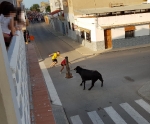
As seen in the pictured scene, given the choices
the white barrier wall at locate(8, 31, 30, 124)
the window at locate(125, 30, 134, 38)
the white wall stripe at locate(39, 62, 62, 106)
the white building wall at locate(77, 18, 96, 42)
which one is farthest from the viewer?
the window at locate(125, 30, 134, 38)

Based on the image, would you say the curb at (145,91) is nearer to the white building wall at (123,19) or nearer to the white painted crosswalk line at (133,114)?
the white painted crosswalk line at (133,114)

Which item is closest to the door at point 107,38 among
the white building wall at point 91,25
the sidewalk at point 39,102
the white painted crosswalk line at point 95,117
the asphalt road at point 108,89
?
the white building wall at point 91,25

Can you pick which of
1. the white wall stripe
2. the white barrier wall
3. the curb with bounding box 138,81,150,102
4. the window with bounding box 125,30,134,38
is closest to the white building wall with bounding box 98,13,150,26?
the window with bounding box 125,30,134,38

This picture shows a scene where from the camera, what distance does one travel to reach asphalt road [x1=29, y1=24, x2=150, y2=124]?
854cm

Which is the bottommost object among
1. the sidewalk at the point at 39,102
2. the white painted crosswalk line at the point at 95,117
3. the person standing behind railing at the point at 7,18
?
the white painted crosswalk line at the point at 95,117

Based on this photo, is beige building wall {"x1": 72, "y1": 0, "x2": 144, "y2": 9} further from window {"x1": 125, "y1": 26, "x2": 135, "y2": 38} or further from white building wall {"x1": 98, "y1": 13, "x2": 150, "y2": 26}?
window {"x1": 125, "y1": 26, "x2": 135, "y2": 38}

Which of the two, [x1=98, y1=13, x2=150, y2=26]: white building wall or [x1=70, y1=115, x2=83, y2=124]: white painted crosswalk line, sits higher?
[x1=98, y1=13, x2=150, y2=26]: white building wall

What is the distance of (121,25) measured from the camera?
20.4m

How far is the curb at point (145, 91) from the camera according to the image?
9.69 metres

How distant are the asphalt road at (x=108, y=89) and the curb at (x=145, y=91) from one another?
258 millimetres

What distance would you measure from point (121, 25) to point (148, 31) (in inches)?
127

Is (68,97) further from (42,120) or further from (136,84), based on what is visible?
(42,120)

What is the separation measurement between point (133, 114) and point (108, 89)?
2893 millimetres

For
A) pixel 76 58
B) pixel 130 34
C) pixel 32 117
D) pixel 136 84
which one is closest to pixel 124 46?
pixel 130 34
